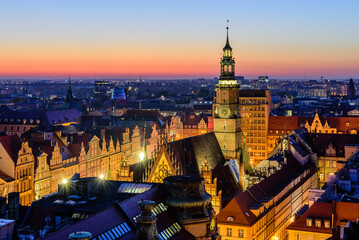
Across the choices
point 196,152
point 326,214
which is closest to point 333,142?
point 196,152

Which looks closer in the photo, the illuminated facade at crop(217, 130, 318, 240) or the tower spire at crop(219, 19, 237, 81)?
the illuminated facade at crop(217, 130, 318, 240)

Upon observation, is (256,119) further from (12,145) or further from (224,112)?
(12,145)

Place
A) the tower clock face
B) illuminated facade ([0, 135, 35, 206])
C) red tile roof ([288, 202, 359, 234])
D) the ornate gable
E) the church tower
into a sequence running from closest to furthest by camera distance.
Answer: red tile roof ([288, 202, 359, 234]) → the ornate gable → illuminated facade ([0, 135, 35, 206]) → the church tower → the tower clock face

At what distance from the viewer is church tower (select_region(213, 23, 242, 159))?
339ft

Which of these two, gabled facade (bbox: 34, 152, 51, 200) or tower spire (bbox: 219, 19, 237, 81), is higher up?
tower spire (bbox: 219, 19, 237, 81)

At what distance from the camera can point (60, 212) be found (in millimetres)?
51250

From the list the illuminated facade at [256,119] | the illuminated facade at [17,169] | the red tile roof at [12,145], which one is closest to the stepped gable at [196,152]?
the illuminated facade at [17,169]

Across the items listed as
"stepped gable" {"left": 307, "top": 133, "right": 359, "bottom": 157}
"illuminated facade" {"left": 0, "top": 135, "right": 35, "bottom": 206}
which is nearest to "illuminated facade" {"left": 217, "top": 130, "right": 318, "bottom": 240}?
"stepped gable" {"left": 307, "top": 133, "right": 359, "bottom": 157}

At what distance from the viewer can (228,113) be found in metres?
105

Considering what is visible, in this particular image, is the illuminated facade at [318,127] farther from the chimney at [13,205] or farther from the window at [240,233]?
the chimney at [13,205]

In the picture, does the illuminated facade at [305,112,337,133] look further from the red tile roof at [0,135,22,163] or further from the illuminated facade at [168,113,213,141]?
the red tile roof at [0,135,22,163]

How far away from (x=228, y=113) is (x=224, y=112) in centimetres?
86

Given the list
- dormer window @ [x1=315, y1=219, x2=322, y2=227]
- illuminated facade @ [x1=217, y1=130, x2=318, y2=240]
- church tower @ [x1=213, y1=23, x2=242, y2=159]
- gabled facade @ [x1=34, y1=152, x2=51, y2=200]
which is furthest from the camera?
church tower @ [x1=213, y1=23, x2=242, y2=159]

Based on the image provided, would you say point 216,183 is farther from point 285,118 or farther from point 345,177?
point 285,118
